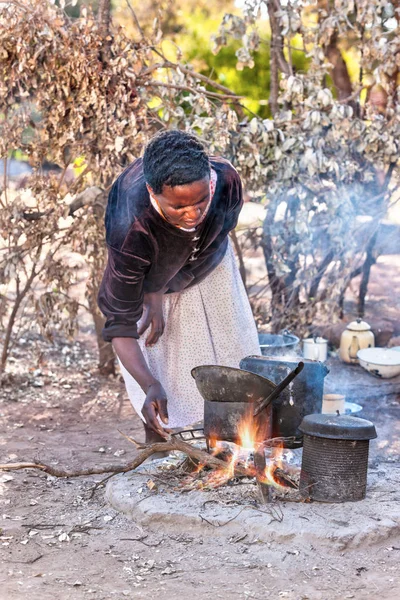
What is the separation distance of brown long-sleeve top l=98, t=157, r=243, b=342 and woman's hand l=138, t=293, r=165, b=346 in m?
0.08

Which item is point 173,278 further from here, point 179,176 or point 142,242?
point 179,176

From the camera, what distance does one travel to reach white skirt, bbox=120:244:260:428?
13.7 feet

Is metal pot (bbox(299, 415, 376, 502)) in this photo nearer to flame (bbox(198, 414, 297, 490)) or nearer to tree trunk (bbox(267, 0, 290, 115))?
flame (bbox(198, 414, 297, 490))

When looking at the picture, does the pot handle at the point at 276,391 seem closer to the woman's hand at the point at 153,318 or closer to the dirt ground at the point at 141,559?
the dirt ground at the point at 141,559

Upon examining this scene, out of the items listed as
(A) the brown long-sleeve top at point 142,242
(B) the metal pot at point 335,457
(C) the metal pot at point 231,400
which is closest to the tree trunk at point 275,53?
(A) the brown long-sleeve top at point 142,242

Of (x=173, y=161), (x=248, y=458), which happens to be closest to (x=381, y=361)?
(x=248, y=458)

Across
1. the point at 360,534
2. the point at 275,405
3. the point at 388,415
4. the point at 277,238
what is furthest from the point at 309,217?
the point at 360,534

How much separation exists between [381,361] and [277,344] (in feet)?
4.70

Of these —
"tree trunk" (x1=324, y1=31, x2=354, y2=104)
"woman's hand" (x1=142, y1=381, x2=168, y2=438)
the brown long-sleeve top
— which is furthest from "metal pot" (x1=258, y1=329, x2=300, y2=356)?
"tree trunk" (x1=324, y1=31, x2=354, y2=104)

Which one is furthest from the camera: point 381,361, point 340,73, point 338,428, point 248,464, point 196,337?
point 340,73

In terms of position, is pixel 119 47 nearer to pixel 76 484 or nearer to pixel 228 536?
pixel 76 484

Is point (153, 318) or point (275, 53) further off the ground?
point (275, 53)

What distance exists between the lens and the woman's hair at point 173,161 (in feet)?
10.0

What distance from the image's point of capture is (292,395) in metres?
3.63
